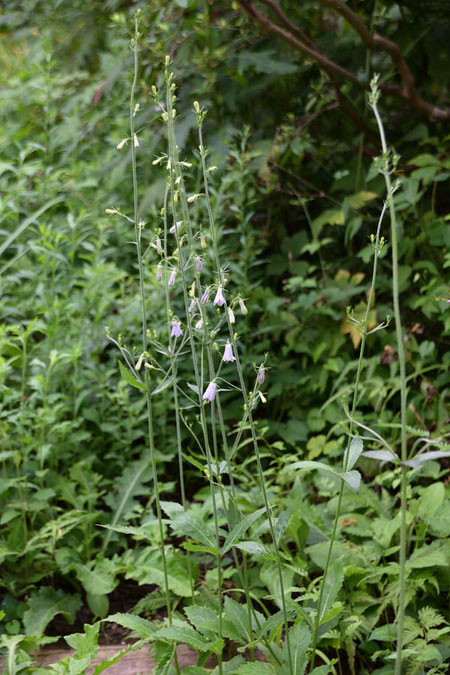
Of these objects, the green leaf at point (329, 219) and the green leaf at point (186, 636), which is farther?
the green leaf at point (329, 219)

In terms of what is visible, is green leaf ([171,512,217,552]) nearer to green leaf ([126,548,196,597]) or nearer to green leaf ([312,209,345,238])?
green leaf ([126,548,196,597])

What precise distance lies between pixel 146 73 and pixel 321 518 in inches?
96.6

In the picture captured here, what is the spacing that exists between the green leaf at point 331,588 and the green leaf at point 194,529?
1.08 ft

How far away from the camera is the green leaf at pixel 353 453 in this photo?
56.3 inches

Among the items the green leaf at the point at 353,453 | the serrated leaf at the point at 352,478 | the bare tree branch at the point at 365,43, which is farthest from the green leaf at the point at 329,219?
the serrated leaf at the point at 352,478

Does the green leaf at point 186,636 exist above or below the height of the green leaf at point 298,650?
above

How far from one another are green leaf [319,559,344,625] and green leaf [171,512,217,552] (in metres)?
0.33

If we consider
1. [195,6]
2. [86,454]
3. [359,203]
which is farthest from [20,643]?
[195,6]

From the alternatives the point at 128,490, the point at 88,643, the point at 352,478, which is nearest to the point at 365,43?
the point at 128,490

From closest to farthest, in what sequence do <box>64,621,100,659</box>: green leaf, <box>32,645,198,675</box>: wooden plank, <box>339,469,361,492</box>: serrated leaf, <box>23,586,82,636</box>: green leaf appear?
<box>339,469,361,492</box>: serrated leaf → <box>64,621,100,659</box>: green leaf → <box>32,645,198,675</box>: wooden plank → <box>23,586,82,636</box>: green leaf

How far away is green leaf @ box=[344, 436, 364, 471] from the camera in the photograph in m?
1.43

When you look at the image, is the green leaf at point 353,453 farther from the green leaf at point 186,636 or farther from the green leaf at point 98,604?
the green leaf at point 98,604

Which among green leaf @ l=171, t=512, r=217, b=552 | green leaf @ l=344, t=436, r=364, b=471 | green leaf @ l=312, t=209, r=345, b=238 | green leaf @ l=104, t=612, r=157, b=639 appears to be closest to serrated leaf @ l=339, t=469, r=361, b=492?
green leaf @ l=344, t=436, r=364, b=471

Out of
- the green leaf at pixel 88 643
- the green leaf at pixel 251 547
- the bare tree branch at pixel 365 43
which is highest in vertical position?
the bare tree branch at pixel 365 43
